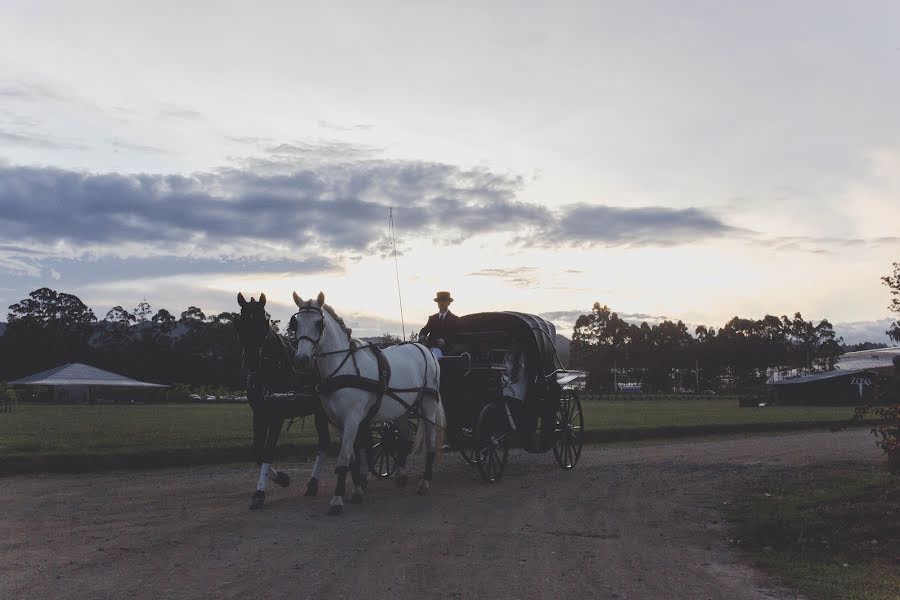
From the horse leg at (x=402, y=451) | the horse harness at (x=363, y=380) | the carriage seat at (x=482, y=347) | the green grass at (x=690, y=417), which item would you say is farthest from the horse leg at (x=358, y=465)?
the green grass at (x=690, y=417)

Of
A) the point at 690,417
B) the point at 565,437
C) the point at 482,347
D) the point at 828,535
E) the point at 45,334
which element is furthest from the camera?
the point at 45,334

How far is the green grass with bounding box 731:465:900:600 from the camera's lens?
7.20 meters

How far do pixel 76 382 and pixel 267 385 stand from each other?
72.1m

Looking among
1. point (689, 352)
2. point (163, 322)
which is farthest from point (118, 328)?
point (689, 352)

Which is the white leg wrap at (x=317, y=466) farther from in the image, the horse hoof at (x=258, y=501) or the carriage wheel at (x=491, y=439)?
the carriage wheel at (x=491, y=439)

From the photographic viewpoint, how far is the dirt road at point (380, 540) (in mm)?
6848

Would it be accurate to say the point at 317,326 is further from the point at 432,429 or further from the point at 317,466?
the point at 432,429

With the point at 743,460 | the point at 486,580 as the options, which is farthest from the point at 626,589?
the point at 743,460

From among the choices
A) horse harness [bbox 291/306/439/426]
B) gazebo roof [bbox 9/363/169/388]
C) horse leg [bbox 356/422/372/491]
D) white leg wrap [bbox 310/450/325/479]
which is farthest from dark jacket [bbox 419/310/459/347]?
gazebo roof [bbox 9/363/169/388]

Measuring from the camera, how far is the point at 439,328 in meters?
15.1

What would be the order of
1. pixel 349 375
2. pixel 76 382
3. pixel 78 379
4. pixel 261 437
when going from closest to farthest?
pixel 349 375 → pixel 261 437 → pixel 76 382 → pixel 78 379

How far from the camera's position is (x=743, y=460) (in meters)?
17.8

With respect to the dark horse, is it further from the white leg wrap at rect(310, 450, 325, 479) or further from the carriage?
the carriage

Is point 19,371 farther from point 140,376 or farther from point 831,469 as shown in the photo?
point 831,469
